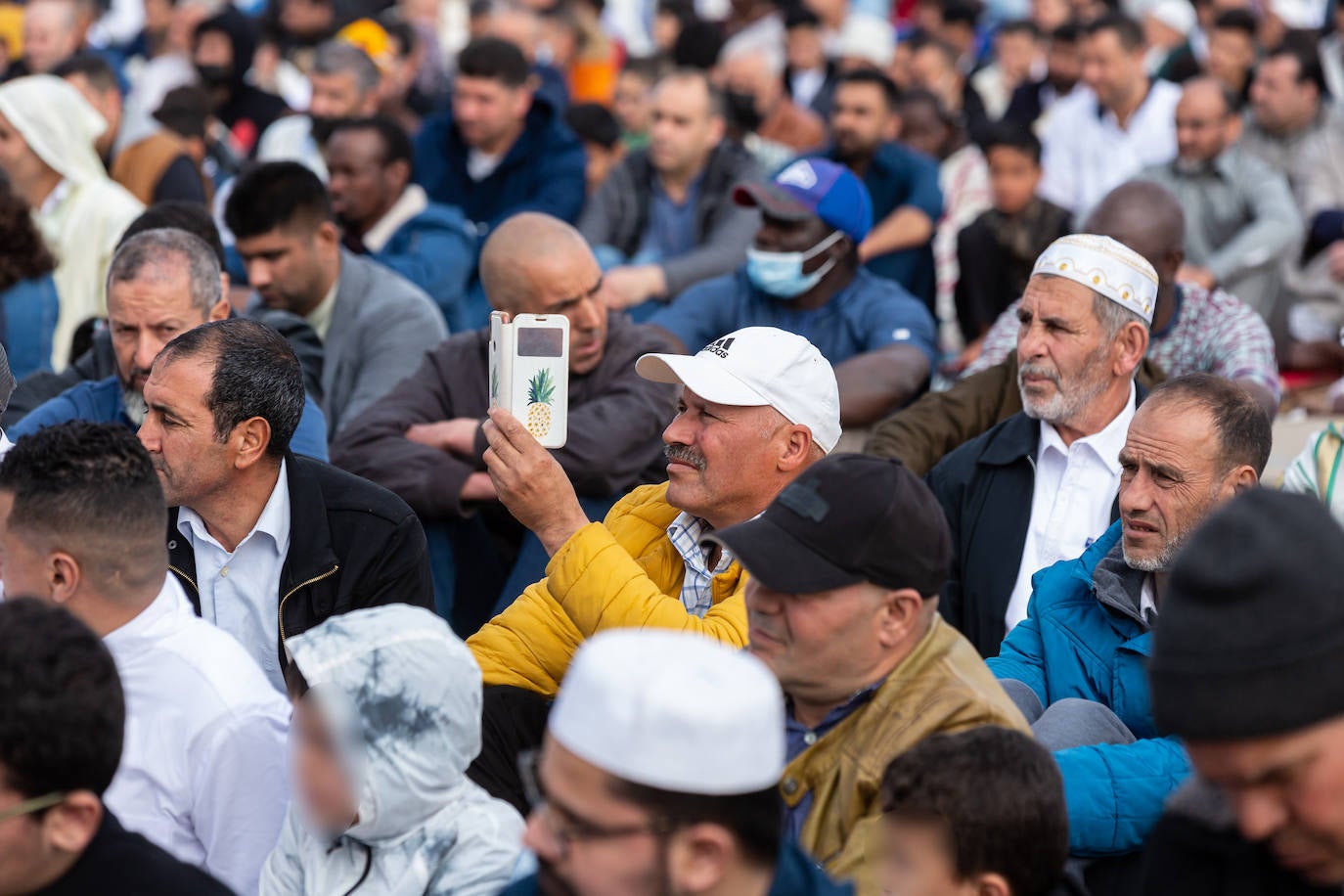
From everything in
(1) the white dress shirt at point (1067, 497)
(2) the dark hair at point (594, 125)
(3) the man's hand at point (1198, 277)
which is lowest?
(2) the dark hair at point (594, 125)

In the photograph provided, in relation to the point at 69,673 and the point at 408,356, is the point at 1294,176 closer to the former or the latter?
the point at 408,356

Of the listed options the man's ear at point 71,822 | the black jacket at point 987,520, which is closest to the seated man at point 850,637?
the man's ear at point 71,822

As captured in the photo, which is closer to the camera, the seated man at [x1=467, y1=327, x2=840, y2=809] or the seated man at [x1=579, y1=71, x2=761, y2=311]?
the seated man at [x1=467, y1=327, x2=840, y2=809]

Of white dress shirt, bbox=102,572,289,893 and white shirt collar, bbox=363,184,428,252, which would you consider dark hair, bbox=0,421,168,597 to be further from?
white shirt collar, bbox=363,184,428,252

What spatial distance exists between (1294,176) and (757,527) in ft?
23.5

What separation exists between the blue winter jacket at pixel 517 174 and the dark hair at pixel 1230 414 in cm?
528

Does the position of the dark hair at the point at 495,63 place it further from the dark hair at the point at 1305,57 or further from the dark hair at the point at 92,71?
the dark hair at the point at 1305,57

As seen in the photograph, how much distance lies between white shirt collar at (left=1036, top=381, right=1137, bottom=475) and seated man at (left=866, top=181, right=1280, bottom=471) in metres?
0.38

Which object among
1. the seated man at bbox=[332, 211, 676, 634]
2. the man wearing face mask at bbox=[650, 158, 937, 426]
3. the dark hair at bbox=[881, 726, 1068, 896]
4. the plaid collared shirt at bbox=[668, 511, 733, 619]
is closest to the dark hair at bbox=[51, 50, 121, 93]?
the man wearing face mask at bbox=[650, 158, 937, 426]

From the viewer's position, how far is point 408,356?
620 cm

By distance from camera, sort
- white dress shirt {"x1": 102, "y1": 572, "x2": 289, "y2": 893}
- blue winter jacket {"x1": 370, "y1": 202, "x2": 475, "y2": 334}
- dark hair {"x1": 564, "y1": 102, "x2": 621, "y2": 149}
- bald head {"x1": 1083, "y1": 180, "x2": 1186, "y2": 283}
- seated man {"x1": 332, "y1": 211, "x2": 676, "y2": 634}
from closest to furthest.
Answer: white dress shirt {"x1": 102, "y1": 572, "x2": 289, "y2": 893} → seated man {"x1": 332, "y1": 211, "x2": 676, "y2": 634} → bald head {"x1": 1083, "y1": 180, "x2": 1186, "y2": 283} → blue winter jacket {"x1": 370, "y1": 202, "x2": 475, "y2": 334} → dark hair {"x1": 564, "y1": 102, "x2": 621, "y2": 149}

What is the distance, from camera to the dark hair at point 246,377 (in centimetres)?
388

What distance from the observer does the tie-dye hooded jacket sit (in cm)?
267

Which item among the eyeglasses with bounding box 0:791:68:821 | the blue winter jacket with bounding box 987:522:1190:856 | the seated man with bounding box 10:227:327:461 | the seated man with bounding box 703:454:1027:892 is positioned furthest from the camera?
the seated man with bounding box 10:227:327:461
